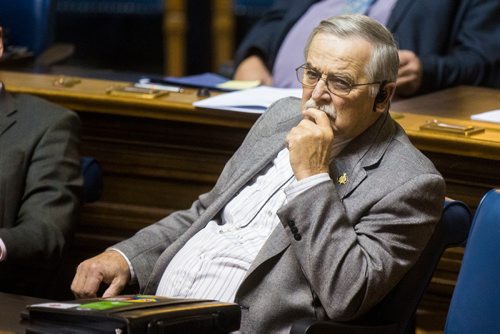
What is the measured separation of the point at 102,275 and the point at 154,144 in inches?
39.9

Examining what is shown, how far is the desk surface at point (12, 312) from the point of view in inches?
82.9

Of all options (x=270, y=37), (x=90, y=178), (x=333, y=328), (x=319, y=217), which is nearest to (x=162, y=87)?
(x=90, y=178)

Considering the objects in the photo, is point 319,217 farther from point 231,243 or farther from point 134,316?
point 134,316

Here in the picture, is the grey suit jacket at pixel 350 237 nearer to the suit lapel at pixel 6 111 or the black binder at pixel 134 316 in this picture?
the black binder at pixel 134 316

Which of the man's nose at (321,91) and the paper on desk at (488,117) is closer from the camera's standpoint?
the man's nose at (321,91)

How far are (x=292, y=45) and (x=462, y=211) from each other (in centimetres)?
197

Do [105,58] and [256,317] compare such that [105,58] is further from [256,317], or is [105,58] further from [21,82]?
[256,317]

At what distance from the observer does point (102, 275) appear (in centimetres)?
257

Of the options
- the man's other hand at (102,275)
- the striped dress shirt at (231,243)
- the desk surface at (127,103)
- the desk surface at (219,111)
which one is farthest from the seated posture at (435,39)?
the man's other hand at (102,275)

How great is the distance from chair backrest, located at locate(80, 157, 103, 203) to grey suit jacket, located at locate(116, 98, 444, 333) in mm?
877

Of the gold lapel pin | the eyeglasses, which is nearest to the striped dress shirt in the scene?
the gold lapel pin

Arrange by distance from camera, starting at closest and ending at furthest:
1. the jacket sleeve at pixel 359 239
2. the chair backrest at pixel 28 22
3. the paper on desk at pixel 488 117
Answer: the jacket sleeve at pixel 359 239 → the paper on desk at pixel 488 117 → the chair backrest at pixel 28 22

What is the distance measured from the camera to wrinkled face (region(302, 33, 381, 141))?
7.80ft

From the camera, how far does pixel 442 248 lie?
7.80ft
